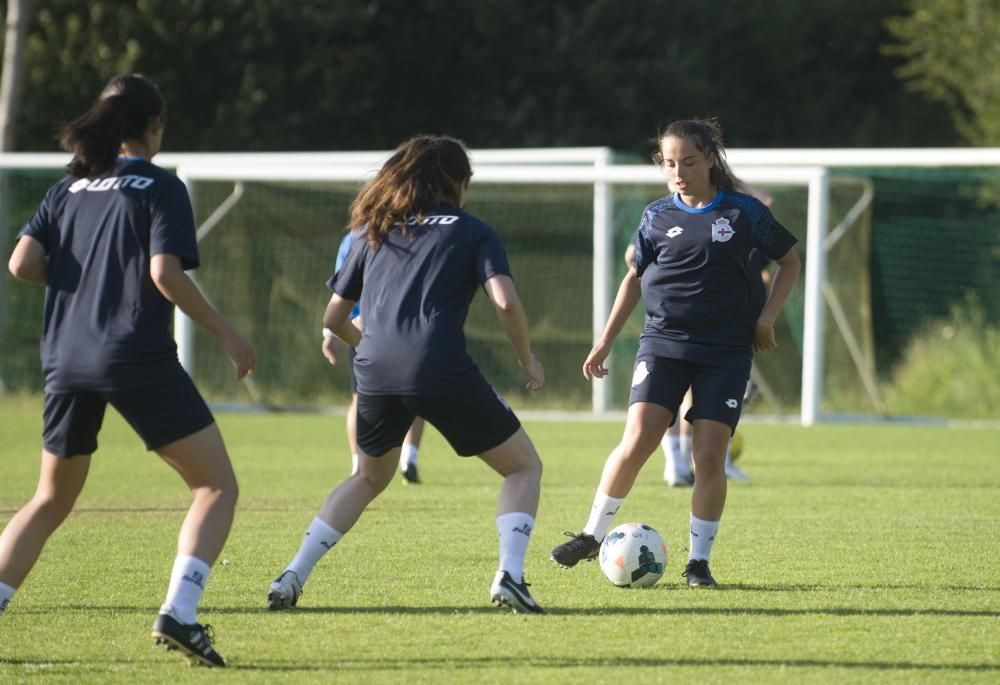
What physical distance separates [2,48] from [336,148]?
5475 millimetres

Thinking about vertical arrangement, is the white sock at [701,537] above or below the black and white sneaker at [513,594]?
above

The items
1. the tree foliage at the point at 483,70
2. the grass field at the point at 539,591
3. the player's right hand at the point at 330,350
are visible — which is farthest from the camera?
the tree foliage at the point at 483,70

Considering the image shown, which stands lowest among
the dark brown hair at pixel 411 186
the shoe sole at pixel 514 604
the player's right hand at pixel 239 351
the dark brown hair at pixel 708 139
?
the shoe sole at pixel 514 604

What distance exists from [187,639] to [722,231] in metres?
2.83

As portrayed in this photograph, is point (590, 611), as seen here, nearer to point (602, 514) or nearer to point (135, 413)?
point (602, 514)

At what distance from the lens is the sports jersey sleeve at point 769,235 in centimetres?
627

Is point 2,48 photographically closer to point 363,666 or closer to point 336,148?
point 336,148

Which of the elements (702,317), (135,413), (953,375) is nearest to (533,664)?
(135,413)

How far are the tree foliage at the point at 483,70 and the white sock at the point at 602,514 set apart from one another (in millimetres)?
17516

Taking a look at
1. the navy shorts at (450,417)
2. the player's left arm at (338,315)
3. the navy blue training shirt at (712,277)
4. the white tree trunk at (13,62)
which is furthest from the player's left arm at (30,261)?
the white tree trunk at (13,62)

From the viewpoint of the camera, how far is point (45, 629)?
541cm

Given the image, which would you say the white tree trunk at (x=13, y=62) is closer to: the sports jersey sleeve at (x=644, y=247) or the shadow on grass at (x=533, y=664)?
the sports jersey sleeve at (x=644, y=247)

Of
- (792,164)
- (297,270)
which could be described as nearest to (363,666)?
(792,164)

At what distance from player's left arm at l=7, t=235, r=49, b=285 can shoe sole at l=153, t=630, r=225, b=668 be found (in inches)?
46.1
